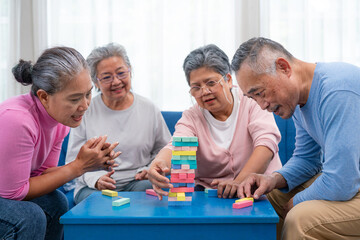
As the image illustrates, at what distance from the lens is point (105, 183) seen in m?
2.27

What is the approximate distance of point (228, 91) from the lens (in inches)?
87.1

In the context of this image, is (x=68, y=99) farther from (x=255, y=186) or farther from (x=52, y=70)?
(x=255, y=186)

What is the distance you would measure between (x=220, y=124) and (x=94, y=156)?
2.43 feet

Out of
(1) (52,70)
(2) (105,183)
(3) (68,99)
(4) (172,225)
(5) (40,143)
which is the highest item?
(1) (52,70)

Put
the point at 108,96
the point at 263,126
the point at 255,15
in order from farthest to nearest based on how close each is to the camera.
A: the point at 255,15
the point at 108,96
the point at 263,126

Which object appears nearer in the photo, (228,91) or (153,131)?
(228,91)

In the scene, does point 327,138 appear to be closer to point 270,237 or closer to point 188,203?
point 270,237

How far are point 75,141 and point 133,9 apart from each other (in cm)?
180

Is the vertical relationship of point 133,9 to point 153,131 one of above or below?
above

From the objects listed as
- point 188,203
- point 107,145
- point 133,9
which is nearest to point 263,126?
point 188,203

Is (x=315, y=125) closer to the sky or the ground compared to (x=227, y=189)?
closer to the sky

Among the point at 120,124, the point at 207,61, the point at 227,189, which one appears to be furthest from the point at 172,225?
the point at 120,124

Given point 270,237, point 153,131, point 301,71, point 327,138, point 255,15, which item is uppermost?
point 255,15

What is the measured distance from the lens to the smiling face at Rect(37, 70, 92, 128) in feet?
5.94
